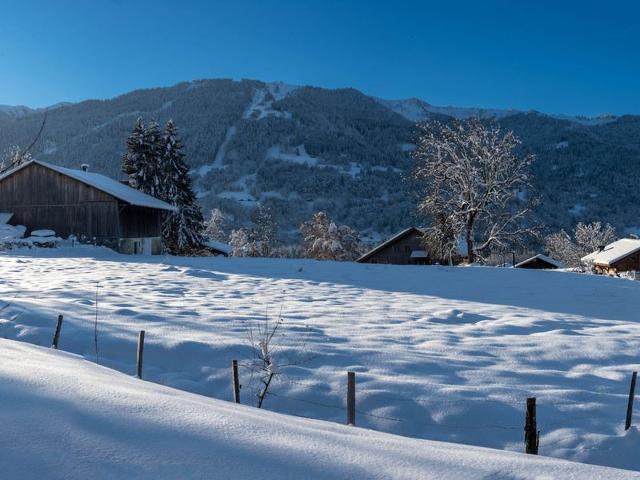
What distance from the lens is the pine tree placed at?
41844 millimetres

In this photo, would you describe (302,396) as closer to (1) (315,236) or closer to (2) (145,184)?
(2) (145,184)

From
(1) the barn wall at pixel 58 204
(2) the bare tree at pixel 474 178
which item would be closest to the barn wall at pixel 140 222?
(1) the barn wall at pixel 58 204

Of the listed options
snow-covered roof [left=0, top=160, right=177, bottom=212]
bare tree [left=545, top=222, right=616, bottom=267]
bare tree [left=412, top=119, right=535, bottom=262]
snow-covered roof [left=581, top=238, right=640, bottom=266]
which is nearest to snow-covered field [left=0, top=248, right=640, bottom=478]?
bare tree [left=412, top=119, right=535, bottom=262]

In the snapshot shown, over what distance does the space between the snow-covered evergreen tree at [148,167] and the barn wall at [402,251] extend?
2380cm

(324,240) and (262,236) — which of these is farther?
(262,236)

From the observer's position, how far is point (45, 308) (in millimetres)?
12844

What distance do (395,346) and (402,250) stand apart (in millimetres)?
43649

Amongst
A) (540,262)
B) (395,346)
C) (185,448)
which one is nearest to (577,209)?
(540,262)

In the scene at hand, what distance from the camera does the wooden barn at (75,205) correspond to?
3422cm

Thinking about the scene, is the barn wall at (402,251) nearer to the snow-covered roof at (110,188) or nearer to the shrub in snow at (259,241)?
the shrub in snow at (259,241)

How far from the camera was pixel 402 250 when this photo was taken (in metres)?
53.4

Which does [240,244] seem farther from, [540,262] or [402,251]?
[540,262]

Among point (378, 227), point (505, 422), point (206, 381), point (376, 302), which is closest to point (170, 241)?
point (376, 302)

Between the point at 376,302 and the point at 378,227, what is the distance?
119350mm
